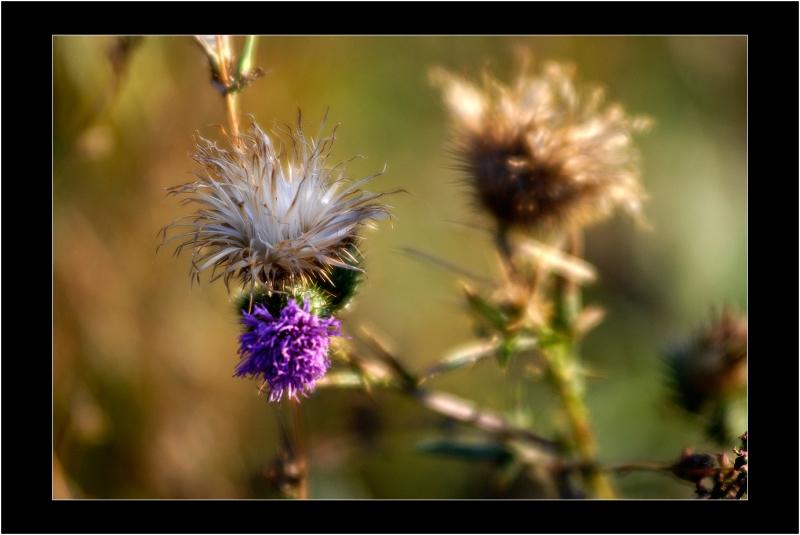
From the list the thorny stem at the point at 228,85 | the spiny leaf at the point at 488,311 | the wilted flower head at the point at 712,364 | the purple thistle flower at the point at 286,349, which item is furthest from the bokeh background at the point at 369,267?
the purple thistle flower at the point at 286,349

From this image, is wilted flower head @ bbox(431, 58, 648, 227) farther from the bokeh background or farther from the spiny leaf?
the spiny leaf

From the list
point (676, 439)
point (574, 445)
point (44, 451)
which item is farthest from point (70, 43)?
point (676, 439)

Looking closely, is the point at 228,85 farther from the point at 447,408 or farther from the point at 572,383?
the point at 572,383

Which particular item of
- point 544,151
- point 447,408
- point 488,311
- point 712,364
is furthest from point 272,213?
point 712,364

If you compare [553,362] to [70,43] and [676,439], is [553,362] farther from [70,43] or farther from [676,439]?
[70,43]

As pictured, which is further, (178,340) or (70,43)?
(178,340)
